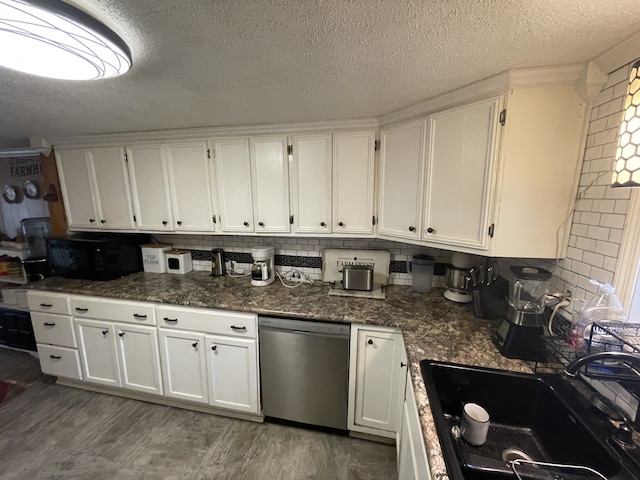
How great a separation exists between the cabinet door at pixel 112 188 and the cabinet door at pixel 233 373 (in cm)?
141

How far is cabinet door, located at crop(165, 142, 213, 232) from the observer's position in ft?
6.96

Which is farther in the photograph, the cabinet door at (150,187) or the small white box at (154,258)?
the small white box at (154,258)

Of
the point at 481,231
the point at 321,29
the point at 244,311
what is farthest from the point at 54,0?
the point at 481,231

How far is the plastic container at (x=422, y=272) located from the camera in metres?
1.99

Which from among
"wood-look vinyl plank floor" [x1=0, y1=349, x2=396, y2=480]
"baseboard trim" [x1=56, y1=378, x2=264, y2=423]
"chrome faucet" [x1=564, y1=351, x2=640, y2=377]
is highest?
"chrome faucet" [x1=564, y1=351, x2=640, y2=377]

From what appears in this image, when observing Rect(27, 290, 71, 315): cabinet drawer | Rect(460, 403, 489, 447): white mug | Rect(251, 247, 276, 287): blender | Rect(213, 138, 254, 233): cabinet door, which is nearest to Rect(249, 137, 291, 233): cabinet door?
Rect(213, 138, 254, 233): cabinet door

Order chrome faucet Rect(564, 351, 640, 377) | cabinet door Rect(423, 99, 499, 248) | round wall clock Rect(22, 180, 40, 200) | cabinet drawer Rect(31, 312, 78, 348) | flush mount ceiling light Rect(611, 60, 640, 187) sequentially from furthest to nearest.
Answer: round wall clock Rect(22, 180, 40, 200) → cabinet drawer Rect(31, 312, 78, 348) → cabinet door Rect(423, 99, 499, 248) → chrome faucet Rect(564, 351, 640, 377) → flush mount ceiling light Rect(611, 60, 640, 187)

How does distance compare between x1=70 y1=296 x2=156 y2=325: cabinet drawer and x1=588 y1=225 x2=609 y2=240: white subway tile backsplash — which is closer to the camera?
x1=588 y1=225 x2=609 y2=240: white subway tile backsplash

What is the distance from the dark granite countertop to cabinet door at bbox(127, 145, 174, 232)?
0.52 m

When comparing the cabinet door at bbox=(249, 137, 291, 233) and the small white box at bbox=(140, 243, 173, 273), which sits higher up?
the cabinet door at bbox=(249, 137, 291, 233)

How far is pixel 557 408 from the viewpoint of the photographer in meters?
0.96

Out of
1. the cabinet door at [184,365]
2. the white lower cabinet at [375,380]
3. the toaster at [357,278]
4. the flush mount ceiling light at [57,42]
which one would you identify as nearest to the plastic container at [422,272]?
the toaster at [357,278]

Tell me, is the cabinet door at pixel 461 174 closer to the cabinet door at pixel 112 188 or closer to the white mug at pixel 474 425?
the white mug at pixel 474 425

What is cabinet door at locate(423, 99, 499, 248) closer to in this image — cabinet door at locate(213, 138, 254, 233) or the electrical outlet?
the electrical outlet
